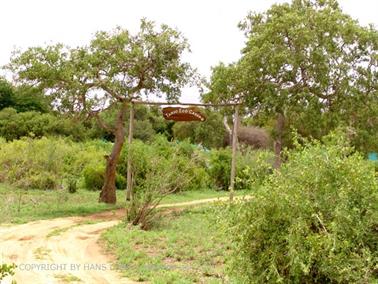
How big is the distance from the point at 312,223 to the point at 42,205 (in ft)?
39.8

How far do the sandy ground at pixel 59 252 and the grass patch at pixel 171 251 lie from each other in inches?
10.9

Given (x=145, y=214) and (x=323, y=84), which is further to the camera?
(x=323, y=84)

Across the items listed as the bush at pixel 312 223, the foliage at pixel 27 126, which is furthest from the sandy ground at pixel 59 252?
the foliage at pixel 27 126

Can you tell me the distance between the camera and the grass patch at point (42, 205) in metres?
13.7

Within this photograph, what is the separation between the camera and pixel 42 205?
16.0 metres

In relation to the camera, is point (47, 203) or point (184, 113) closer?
point (184, 113)

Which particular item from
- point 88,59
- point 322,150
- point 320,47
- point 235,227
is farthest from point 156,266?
point 320,47

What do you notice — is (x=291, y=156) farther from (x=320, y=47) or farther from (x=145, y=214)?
(x=320, y=47)

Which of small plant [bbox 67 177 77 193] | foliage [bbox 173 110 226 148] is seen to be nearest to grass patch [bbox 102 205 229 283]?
small plant [bbox 67 177 77 193]

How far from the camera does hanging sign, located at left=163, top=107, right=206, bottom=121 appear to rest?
16.1 m

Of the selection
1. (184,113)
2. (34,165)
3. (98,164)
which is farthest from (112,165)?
(98,164)

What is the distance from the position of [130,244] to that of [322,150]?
18.8 feet

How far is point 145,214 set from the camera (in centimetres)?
1238

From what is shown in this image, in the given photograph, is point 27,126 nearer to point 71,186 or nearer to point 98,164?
point 98,164
